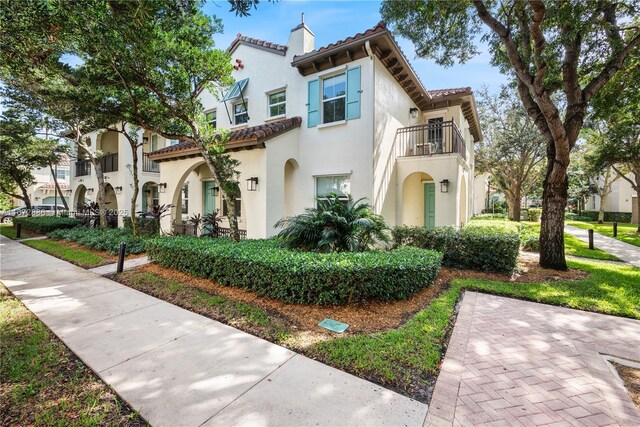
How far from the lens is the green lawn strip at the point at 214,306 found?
14.0 ft

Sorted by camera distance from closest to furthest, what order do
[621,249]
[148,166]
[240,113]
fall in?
[621,249] → [240,113] → [148,166]

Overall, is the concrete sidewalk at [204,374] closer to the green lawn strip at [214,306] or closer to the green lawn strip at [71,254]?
the green lawn strip at [214,306]

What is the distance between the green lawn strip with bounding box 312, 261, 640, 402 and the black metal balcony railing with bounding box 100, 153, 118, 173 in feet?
69.4

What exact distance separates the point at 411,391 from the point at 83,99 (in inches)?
414

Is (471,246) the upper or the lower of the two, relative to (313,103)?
lower

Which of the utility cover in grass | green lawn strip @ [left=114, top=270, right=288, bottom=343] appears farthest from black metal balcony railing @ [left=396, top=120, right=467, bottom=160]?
green lawn strip @ [left=114, top=270, right=288, bottom=343]

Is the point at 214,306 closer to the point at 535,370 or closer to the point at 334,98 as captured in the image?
the point at 535,370

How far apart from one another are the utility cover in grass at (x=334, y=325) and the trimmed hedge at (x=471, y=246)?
456cm

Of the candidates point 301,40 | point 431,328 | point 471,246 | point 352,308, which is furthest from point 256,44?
point 431,328

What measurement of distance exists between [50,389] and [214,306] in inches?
94.8

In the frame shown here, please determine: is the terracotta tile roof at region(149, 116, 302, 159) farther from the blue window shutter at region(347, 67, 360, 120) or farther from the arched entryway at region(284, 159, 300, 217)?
the blue window shutter at region(347, 67, 360, 120)

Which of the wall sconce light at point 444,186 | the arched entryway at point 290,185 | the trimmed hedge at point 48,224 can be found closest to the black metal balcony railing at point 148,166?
the trimmed hedge at point 48,224

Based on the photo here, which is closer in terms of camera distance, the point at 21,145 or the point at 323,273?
the point at 323,273

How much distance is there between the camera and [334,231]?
21.6 feet
